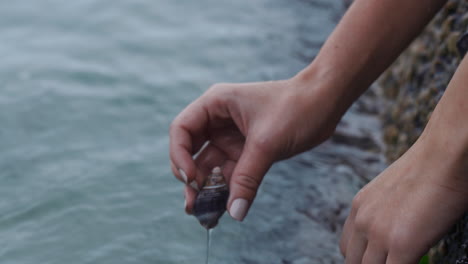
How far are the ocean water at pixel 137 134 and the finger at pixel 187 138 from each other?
73 cm

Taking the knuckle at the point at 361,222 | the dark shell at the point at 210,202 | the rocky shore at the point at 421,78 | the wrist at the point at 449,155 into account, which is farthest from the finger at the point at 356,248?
the rocky shore at the point at 421,78

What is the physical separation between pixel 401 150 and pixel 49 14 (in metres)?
3.93

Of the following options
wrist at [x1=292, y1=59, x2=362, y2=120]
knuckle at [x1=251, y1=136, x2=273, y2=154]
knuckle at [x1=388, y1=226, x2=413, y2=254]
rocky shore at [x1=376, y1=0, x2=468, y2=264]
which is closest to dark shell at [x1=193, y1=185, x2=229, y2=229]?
knuckle at [x1=251, y1=136, x2=273, y2=154]

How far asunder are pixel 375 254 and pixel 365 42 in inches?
41.5

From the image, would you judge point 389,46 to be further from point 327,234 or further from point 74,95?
point 74,95

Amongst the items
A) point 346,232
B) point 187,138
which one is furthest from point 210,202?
point 346,232

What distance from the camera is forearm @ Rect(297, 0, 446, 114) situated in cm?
264

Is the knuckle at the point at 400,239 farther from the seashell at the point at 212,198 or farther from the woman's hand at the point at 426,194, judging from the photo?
the seashell at the point at 212,198

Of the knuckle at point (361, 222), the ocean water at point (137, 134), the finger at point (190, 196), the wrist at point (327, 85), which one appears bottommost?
the ocean water at point (137, 134)

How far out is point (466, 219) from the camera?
2490 millimetres

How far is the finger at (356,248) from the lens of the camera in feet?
6.73

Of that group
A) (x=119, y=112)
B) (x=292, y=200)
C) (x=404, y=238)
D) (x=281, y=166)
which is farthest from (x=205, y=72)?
(x=404, y=238)

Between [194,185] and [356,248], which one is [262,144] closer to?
[194,185]

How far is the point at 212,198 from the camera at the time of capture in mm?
2662
